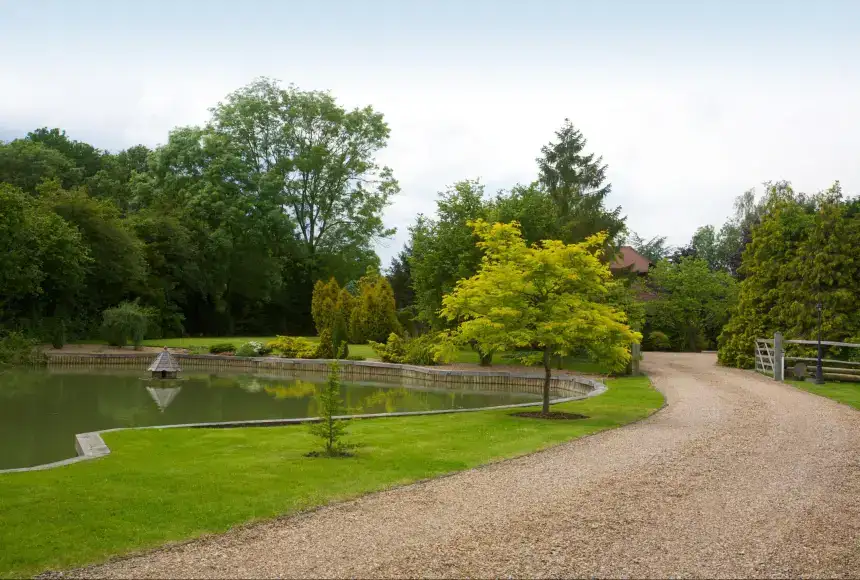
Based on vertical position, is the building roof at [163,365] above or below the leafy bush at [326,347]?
below

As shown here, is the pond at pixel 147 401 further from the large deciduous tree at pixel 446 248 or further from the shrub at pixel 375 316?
the shrub at pixel 375 316

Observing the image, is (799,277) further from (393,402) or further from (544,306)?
(393,402)

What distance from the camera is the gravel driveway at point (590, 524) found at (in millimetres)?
5770

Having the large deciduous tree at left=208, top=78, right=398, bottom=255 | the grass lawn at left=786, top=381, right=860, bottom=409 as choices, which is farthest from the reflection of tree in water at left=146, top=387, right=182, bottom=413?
the large deciduous tree at left=208, top=78, right=398, bottom=255

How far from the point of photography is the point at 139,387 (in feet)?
72.5

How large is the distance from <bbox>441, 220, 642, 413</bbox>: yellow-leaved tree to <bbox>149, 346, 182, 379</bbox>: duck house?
13.2 m

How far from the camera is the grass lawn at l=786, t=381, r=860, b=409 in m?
17.5

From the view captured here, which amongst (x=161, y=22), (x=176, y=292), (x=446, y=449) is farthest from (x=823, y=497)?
(x=176, y=292)

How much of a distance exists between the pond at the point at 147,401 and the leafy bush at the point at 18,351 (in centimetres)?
101

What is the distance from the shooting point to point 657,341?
3934cm

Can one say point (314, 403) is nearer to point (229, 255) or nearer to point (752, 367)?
point (752, 367)

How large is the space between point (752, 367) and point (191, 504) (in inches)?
967

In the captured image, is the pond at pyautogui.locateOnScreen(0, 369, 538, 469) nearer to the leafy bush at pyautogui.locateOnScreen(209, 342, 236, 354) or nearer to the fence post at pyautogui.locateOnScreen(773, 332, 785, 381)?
the leafy bush at pyautogui.locateOnScreen(209, 342, 236, 354)

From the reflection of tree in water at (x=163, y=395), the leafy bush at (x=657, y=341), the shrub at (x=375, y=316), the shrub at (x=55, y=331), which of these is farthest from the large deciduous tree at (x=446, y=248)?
the shrub at (x=55, y=331)
